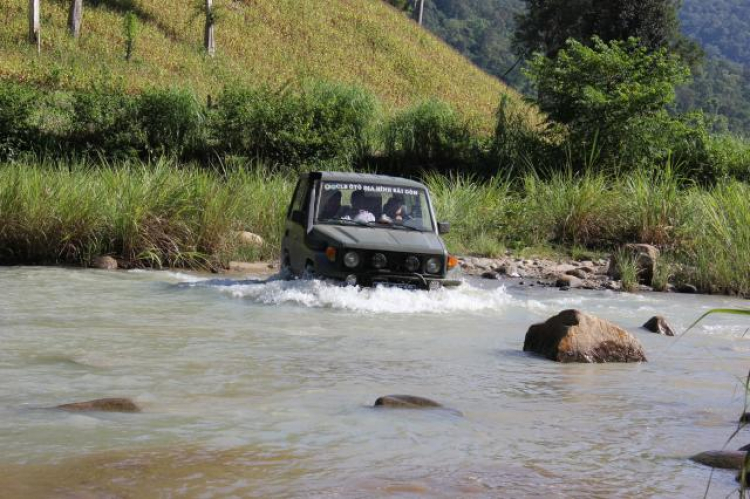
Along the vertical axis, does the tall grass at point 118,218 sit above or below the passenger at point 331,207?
below

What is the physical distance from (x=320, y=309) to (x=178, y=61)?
39.3 metres

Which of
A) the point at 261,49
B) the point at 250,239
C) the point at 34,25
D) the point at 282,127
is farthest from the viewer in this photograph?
the point at 261,49

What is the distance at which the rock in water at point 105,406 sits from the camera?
6.46m

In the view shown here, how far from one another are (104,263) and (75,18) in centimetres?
3635

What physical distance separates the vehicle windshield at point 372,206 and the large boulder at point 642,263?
18.1 ft

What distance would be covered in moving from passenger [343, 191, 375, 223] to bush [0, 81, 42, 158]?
12.4m

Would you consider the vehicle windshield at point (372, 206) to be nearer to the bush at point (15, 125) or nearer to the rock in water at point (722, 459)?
the rock in water at point (722, 459)

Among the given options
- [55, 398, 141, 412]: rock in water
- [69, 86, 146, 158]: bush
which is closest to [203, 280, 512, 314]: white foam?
[55, 398, 141, 412]: rock in water

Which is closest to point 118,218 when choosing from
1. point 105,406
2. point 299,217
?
point 299,217

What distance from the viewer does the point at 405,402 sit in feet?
22.6

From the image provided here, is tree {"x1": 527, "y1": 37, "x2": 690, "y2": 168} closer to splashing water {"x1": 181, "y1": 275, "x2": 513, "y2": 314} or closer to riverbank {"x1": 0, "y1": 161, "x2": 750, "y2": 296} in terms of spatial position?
riverbank {"x1": 0, "y1": 161, "x2": 750, "y2": 296}

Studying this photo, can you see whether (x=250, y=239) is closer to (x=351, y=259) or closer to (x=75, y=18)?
(x=351, y=259)

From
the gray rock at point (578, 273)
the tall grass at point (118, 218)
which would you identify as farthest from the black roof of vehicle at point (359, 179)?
the gray rock at point (578, 273)

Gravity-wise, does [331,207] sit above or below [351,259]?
above
